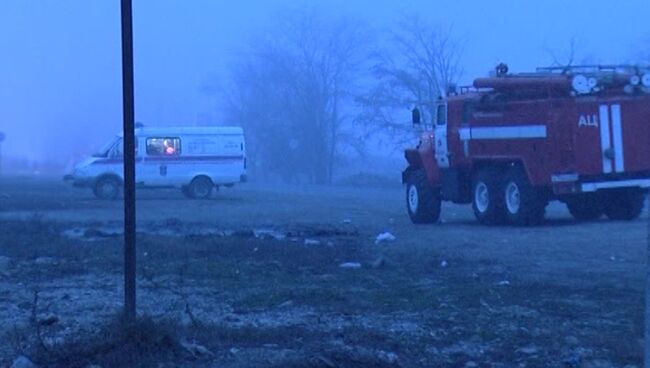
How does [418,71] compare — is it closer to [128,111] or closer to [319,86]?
[319,86]

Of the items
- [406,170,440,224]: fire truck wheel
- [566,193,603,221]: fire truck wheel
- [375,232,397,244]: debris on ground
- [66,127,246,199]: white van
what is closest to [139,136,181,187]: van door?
[66,127,246,199]: white van

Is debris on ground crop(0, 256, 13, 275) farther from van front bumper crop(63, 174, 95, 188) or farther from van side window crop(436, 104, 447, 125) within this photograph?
van front bumper crop(63, 174, 95, 188)

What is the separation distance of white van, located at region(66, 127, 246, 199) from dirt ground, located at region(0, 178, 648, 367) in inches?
715

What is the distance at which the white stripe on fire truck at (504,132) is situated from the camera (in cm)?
2644

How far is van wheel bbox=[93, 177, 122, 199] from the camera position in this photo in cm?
4619

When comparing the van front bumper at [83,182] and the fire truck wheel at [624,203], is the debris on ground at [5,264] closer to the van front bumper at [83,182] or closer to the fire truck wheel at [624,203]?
the fire truck wheel at [624,203]

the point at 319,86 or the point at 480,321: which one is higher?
the point at 319,86

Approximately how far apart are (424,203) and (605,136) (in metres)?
5.16

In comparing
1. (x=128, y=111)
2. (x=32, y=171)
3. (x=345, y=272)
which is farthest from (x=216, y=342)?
(x=32, y=171)

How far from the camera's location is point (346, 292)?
14727 mm

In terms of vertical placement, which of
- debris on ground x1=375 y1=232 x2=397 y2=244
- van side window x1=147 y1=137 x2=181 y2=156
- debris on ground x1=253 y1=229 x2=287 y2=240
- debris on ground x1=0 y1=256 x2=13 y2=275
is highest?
van side window x1=147 y1=137 x2=181 y2=156

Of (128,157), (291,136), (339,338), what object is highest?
(291,136)

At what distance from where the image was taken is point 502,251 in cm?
2073

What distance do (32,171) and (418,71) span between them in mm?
41966
